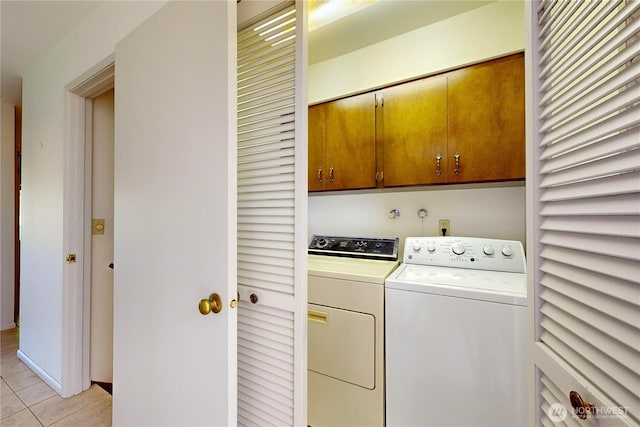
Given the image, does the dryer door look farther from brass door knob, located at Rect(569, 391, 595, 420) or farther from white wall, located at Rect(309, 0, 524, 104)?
white wall, located at Rect(309, 0, 524, 104)

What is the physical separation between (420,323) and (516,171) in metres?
0.97

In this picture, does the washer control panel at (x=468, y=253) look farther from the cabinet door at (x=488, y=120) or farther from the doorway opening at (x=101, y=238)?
the doorway opening at (x=101, y=238)

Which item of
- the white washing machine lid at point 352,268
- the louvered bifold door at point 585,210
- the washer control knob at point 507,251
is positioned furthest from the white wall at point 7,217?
Result: the washer control knob at point 507,251

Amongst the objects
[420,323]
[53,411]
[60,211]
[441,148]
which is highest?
[441,148]

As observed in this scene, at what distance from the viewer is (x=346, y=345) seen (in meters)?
1.38

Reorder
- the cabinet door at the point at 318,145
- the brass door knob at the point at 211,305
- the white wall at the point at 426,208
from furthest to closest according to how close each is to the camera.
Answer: the cabinet door at the point at 318,145 < the white wall at the point at 426,208 < the brass door knob at the point at 211,305

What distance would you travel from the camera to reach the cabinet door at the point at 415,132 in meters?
1.61

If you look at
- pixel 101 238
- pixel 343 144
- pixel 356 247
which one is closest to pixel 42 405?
pixel 101 238

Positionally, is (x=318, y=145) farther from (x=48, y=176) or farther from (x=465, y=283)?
(x=48, y=176)

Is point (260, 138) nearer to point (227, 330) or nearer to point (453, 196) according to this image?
point (227, 330)

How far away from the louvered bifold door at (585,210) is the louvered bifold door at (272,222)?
27.6 inches

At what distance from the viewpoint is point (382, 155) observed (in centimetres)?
180

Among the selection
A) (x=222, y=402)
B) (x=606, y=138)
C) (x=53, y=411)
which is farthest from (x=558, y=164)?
(x=53, y=411)

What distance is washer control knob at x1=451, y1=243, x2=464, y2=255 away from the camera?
1548 millimetres
